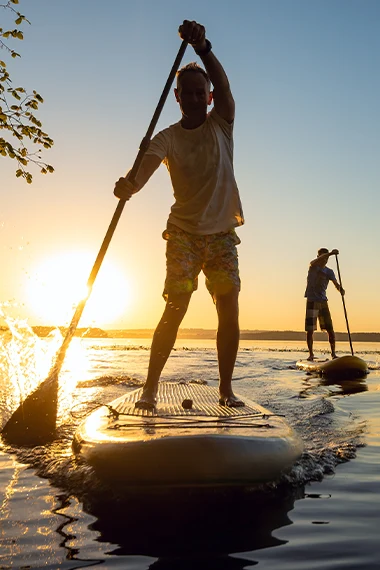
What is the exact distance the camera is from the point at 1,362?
12.2 meters

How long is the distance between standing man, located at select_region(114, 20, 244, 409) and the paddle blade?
985 mm

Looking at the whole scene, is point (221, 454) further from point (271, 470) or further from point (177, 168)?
point (177, 168)

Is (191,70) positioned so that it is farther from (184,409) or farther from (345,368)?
(345,368)

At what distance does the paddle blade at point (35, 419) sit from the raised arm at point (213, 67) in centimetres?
256

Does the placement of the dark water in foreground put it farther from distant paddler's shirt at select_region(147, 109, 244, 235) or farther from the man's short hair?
the man's short hair

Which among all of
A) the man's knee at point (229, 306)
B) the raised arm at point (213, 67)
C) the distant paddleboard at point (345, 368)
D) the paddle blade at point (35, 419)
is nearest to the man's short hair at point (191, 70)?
the raised arm at point (213, 67)

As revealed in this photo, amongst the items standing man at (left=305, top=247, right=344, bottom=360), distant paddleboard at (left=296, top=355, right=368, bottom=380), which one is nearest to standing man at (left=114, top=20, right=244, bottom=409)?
distant paddleboard at (left=296, top=355, right=368, bottom=380)

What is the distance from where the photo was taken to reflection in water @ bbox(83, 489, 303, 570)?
1980mm

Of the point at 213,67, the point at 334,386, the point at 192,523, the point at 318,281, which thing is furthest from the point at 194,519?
the point at 318,281

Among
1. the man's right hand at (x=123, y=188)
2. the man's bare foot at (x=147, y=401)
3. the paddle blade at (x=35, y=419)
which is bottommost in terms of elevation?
the paddle blade at (x=35, y=419)

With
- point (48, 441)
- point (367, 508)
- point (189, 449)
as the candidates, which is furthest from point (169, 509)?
point (48, 441)

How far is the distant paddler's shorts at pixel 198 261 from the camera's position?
13.4ft

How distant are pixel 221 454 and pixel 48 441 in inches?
76.2

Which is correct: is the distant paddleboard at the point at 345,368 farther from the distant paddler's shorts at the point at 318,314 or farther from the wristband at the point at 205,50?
the wristband at the point at 205,50
